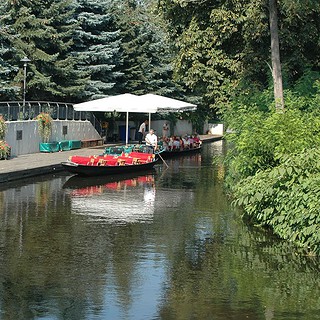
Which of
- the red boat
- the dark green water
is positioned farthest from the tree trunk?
the red boat

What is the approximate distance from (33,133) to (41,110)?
2.34 metres

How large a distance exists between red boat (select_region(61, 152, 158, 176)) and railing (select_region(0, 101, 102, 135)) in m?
6.60

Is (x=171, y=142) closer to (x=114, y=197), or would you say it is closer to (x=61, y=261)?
(x=114, y=197)

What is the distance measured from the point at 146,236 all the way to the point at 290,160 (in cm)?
362

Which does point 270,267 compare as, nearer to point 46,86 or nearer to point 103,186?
point 103,186

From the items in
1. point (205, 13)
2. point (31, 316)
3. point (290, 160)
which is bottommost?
point (31, 316)

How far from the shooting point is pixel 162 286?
13.2 m

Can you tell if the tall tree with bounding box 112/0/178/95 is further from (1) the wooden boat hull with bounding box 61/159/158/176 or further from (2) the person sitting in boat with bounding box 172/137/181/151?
(1) the wooden boat hull with bounding box 61/159/158/176

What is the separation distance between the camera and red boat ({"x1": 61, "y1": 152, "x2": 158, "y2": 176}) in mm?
28688

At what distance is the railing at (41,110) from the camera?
36438 mm

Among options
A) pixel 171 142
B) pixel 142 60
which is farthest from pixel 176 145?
pixel 142 60

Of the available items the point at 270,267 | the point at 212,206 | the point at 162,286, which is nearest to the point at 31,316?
the point at 162,286

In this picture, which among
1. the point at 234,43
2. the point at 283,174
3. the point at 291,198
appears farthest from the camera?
the point at 234,43

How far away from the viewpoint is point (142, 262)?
15.1 metres
